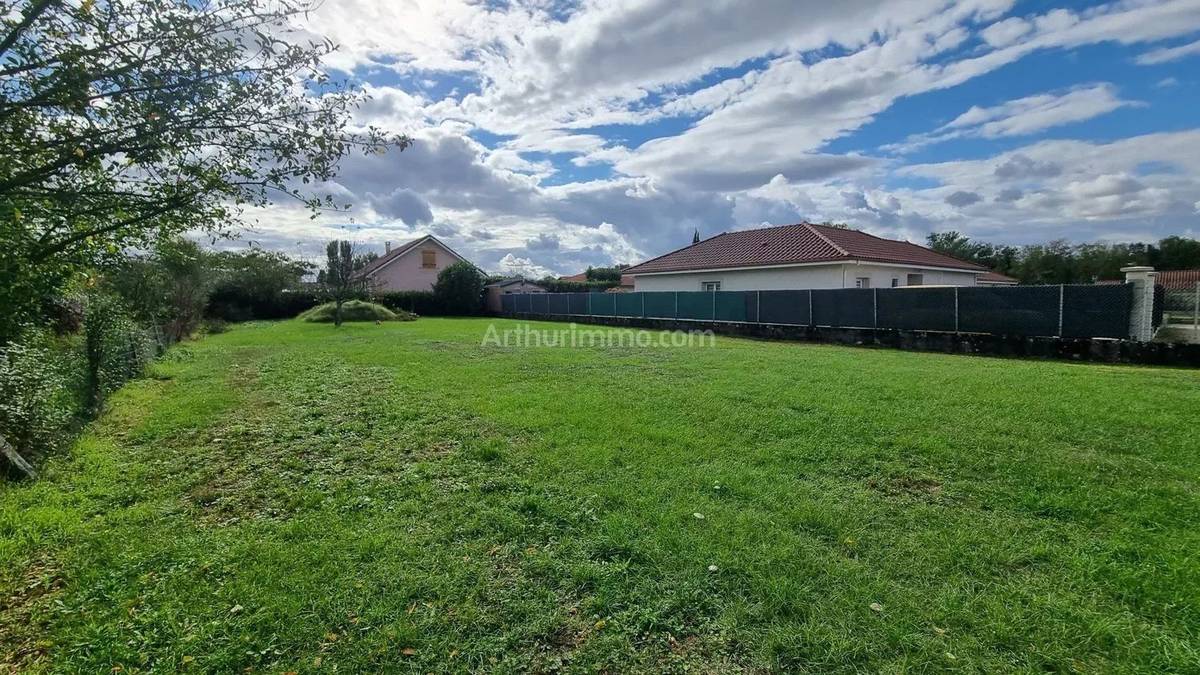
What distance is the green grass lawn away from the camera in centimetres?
227

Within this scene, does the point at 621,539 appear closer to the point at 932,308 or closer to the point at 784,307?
the point at 932,308

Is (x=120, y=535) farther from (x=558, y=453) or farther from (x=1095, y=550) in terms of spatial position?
(x=1095, y=550)

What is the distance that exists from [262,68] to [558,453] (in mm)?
3473

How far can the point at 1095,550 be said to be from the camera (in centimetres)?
288

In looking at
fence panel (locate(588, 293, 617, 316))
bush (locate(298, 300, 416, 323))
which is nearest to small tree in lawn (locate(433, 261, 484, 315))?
bush (locate(298, 300, 416, 323))

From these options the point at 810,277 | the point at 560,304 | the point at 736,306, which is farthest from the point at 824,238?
the point at 560,304

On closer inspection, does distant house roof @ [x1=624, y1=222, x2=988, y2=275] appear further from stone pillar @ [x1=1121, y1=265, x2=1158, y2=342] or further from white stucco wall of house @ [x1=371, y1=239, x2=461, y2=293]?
white stucco wall of house @ [x1=371, y1=239, x2=461, y2=293]

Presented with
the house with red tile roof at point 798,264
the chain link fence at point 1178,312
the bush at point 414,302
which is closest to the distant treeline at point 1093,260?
the house with red tile roof at point 798,264

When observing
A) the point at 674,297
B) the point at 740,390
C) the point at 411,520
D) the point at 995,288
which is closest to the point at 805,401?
the point at 740,390

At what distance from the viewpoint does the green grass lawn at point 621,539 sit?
2266 millimetres

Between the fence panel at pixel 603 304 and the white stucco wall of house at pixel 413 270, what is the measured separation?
56.6ft

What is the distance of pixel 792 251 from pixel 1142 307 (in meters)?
11.9

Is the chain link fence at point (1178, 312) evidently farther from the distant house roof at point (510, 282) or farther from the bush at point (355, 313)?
the distant house roof at point (510, 282)

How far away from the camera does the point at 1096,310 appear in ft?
35.0
